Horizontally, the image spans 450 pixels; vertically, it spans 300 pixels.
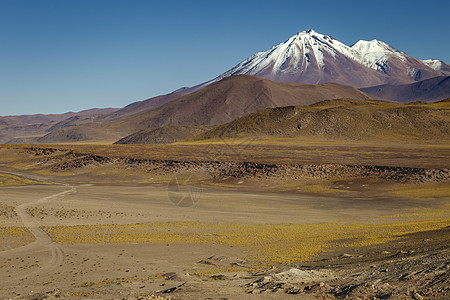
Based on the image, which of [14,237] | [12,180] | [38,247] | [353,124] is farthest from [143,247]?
[353,124]

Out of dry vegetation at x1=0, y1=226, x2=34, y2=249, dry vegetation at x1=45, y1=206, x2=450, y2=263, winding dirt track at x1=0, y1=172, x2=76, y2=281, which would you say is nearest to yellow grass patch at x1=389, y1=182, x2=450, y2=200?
dry vegetation at x1=45, y1=206, x2=450, y2=263

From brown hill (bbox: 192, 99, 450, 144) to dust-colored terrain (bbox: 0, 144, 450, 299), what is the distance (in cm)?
3957

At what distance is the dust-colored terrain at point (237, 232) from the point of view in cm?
1520

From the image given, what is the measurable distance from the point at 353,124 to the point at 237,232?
8457 centimetres

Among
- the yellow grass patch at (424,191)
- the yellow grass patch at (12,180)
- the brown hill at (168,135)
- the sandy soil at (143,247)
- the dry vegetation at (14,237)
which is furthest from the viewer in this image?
the brown hill at (168,135)

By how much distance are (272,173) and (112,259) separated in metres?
35.2

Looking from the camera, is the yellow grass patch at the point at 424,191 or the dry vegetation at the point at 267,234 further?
the yellow grass patch at the point at 424,191

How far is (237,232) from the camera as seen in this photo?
85.1 ft

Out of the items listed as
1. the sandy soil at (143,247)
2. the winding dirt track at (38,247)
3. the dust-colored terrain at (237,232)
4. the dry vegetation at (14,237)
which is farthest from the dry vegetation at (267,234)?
the dry vegetation at (14,237)

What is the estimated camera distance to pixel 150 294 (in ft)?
48.3

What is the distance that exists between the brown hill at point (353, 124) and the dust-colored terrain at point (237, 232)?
3957cm

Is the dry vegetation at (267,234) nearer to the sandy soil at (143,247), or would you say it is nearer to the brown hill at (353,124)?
the sandy soil at (143,247)

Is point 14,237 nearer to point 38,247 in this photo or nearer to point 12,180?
point 38,247

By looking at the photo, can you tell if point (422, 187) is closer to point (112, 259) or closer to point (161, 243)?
point (161, 243)
